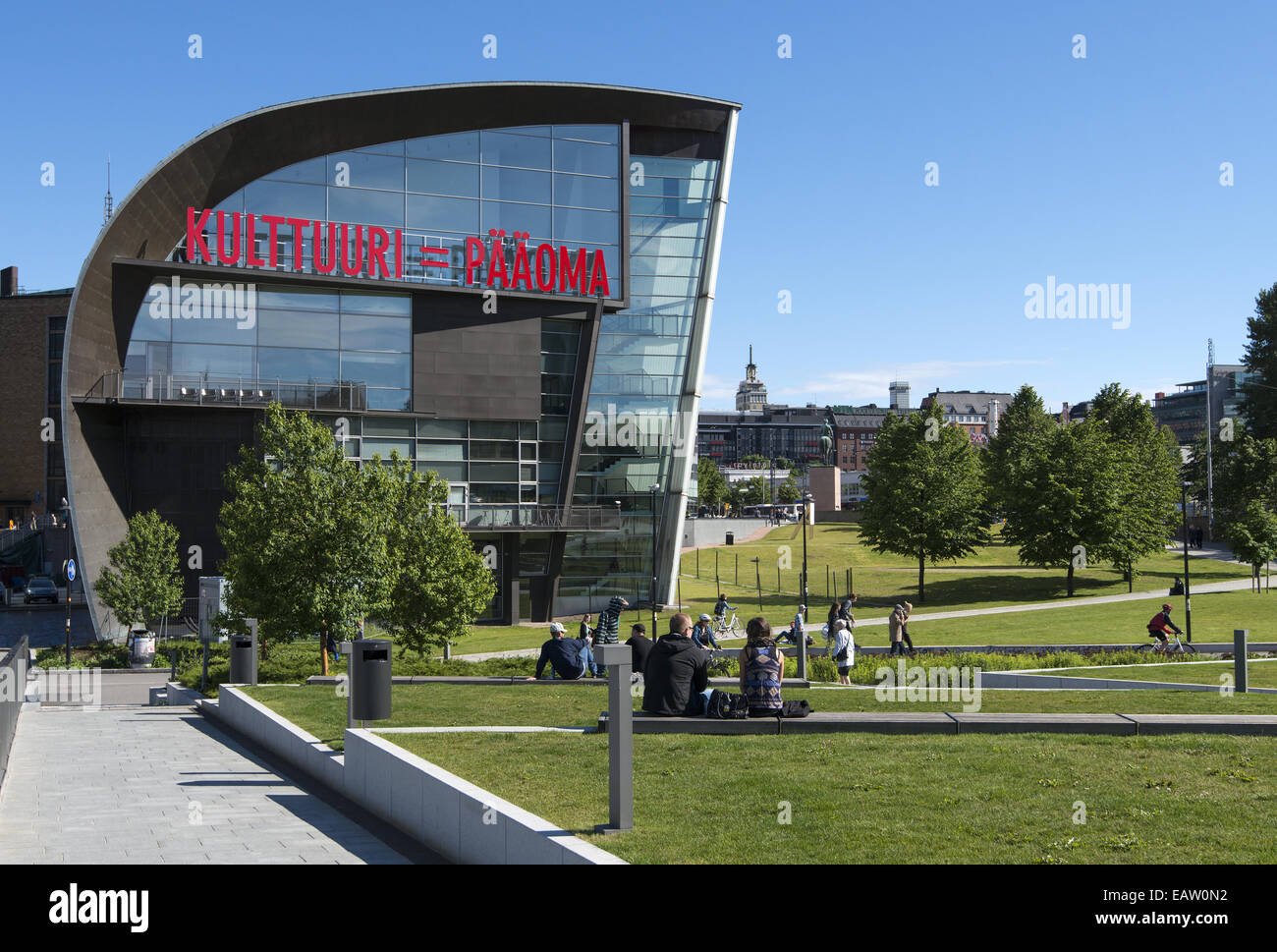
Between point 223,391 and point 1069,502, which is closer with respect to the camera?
point 223,391

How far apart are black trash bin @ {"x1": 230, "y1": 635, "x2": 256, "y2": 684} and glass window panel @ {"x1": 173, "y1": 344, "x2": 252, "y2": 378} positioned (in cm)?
2296

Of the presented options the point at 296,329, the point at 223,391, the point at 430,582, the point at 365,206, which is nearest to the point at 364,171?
the point at 365,206

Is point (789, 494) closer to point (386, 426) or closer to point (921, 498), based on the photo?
point (921, 498)

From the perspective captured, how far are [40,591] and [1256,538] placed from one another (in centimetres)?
6244

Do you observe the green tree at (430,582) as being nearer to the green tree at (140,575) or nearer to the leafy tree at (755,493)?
the green tree at (140,575)

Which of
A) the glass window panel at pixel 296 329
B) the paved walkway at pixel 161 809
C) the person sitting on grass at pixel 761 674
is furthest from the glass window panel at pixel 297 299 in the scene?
the person sitting on grass at pixel 761 674

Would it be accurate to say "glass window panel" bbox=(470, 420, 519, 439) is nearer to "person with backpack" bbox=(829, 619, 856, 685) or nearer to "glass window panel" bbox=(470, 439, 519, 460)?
"glass window panel" bbox=(470, 439, 519, 460)

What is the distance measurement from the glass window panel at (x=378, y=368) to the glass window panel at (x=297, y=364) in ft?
1.78

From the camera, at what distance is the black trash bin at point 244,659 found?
2169 centimetres

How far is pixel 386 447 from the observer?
45.3 meters

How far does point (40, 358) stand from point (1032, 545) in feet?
244

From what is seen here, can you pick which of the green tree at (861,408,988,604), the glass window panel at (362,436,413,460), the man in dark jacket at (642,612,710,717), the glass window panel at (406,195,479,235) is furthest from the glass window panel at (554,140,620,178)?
the man in dark jacket at (642,612,710,717)

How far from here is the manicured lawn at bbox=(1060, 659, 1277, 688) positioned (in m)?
20.8

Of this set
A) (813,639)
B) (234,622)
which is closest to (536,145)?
(813,639)
